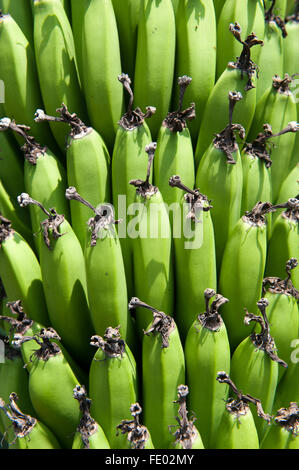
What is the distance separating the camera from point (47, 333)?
1.46 m

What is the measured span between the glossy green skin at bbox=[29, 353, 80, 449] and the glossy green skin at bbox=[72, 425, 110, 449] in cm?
12

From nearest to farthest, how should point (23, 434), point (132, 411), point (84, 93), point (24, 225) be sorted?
1. point (132, 411)
2. point (23, 434)
3. point (84, 93)
4. point (24, 225)

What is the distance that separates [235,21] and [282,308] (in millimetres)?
947

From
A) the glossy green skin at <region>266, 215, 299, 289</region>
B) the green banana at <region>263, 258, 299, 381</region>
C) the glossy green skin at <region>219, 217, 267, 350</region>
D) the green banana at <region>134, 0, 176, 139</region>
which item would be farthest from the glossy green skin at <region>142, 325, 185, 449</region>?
the green banana at <region>134, 0, 176, 139</region>

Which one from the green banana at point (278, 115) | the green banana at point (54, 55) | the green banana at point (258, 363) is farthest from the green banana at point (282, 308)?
the green banana at point (54, 55)

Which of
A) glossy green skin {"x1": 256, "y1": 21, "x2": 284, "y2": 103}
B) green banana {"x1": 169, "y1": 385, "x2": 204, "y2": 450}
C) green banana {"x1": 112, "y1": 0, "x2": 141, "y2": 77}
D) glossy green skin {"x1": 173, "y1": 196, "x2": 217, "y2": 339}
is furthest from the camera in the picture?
glossy green skin {"x1": 256, "y1": 21, "x2": 284, "y2": 103}

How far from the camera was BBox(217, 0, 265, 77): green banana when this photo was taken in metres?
1.69

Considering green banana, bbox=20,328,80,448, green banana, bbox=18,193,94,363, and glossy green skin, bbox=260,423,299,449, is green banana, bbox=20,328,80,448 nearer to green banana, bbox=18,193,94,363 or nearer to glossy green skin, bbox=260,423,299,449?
green banana, bbox=18,193,94,363

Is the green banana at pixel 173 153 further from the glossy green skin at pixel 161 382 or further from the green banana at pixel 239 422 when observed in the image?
the green banana at pixel 239 422

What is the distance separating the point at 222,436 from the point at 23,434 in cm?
58

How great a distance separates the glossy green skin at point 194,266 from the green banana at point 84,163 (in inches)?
11.0

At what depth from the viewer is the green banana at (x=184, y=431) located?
4.47 feet
